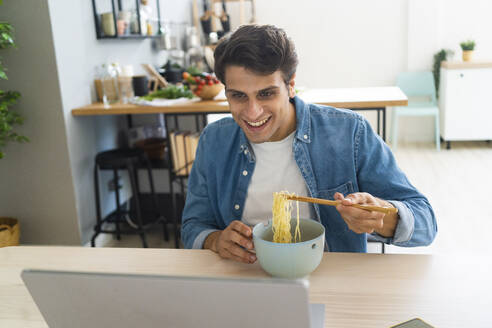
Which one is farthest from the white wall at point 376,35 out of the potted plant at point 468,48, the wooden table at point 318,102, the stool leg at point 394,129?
the wooden table at point 318,102

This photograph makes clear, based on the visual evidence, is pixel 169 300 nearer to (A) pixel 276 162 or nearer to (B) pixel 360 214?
(B) pixel 360 214

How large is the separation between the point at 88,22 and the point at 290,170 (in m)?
2.30

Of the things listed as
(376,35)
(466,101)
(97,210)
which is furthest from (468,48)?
(97,210)

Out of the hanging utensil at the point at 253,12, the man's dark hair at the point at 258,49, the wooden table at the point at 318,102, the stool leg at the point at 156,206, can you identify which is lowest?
the stool leg at the point at 156,206

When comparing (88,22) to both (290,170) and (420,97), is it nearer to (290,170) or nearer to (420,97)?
(290,170)

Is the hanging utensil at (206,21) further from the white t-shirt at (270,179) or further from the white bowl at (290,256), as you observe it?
the white bowl at (290,256)

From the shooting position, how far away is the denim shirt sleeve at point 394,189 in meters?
1.06

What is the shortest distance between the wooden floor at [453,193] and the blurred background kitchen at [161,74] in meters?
0.01

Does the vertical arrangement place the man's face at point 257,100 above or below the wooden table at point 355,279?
above

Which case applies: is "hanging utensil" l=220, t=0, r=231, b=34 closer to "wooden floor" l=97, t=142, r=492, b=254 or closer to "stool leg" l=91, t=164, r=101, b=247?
"wooden floor" l=97, t=142, r=492, b=254

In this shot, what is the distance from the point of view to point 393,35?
5.45 metres

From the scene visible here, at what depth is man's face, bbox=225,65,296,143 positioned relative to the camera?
3.76 ft

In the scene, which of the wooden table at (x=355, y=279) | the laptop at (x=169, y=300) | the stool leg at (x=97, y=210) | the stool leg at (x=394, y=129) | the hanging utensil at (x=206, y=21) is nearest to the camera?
the laptop at (x=169, y=300)

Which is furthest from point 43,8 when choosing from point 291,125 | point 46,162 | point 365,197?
point 365,197
